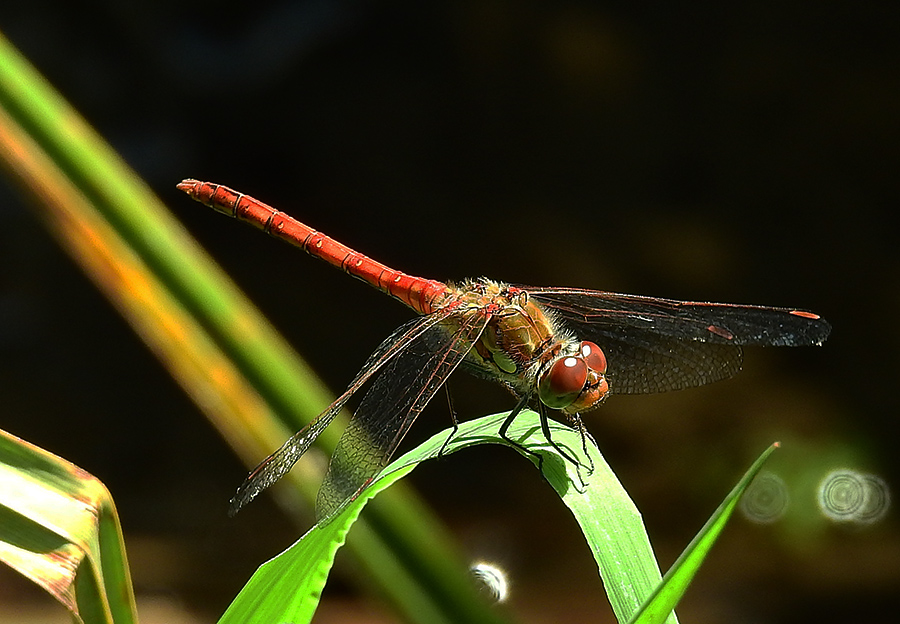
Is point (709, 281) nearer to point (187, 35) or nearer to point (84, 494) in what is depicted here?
point (187, 35)

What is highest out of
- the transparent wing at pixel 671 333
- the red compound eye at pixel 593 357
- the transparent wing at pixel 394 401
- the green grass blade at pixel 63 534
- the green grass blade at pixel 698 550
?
the green grass blade at pixel 63 534

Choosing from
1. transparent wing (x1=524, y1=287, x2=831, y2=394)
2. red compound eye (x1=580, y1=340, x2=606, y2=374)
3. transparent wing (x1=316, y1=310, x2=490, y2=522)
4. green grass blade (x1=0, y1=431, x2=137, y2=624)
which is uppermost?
green grass blade (x1=0, y1=431, x2=137, y2=624)

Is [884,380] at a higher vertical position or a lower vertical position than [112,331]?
lower

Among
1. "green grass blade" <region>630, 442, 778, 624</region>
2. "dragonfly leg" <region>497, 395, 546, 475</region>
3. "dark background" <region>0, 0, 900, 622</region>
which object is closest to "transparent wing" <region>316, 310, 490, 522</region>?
"dragonfly leg" <region>497, 395, 546, 475</region>

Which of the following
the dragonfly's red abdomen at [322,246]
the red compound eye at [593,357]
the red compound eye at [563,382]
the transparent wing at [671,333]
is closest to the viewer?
the red compound eye at [563,382]

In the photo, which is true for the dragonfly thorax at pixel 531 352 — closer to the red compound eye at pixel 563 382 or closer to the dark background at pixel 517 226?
the red compound eye at pixel 563 382

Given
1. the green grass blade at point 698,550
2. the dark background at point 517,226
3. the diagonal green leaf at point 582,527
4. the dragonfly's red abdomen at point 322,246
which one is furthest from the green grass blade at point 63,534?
the dark background at point 517,226

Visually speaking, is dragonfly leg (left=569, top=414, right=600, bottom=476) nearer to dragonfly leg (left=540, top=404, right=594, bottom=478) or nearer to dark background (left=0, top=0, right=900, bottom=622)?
dragonfly leg (left=540, top=404, right=594, bottom=478)

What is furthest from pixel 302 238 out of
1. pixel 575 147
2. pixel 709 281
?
pixel 709 281
